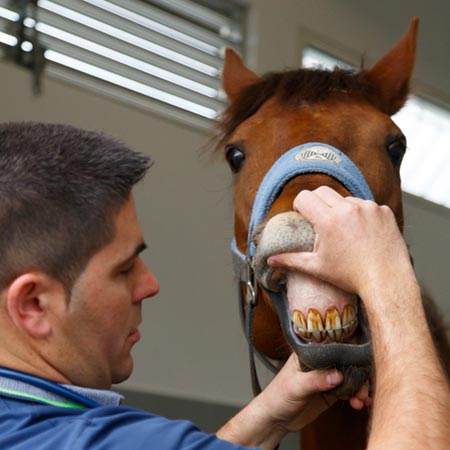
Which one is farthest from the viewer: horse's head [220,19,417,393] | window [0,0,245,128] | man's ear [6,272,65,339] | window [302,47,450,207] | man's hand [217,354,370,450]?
window [302,47,450,207]

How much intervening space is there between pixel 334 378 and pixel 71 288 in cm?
49

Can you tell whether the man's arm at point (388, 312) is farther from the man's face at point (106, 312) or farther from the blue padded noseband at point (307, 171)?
the blue padded noseband at point (307, 171)

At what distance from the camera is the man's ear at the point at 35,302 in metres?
1.13

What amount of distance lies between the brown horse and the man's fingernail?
44cm

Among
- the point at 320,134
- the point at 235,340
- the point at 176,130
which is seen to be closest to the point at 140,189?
the point at 176,130

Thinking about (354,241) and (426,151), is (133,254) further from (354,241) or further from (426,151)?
(426,151)

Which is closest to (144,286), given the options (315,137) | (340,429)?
(315,137)

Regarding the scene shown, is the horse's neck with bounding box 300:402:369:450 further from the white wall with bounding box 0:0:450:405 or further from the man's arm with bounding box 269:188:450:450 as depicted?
the white wall with bounding box 0:0:450:405

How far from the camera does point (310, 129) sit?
6.64ft

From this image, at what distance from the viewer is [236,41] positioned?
5.22 meters

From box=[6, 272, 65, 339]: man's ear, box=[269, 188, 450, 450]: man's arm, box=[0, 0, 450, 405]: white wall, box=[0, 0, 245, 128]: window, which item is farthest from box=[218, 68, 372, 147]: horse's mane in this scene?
box=[0, 0, 245, 128]: window

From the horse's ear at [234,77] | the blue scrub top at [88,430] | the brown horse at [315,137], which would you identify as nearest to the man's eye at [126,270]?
the blue scrub top at [88,430]

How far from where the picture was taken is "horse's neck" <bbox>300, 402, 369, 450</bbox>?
6.76ft

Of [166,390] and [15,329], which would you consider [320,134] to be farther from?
[166,390]
